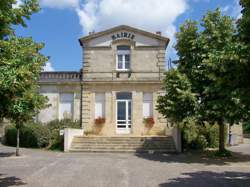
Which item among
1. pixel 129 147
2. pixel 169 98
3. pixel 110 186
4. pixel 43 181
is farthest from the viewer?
pixel 129 147

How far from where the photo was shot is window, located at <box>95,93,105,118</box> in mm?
24906

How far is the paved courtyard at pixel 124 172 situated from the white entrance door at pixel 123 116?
8579mm

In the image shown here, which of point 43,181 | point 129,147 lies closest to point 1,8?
point 43,181

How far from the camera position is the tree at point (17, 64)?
25.7 feet

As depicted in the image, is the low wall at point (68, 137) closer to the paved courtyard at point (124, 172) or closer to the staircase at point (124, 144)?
the staircase at point (124, 144)

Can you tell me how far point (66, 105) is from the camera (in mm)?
25406

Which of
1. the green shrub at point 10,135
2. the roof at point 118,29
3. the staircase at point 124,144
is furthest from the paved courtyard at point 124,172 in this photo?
the roof at point 118,29

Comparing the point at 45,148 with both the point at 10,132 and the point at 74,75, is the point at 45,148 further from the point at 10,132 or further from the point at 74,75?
the point at 74,75

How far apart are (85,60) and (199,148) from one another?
9883mm

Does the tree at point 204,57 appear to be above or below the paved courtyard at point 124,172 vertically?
above

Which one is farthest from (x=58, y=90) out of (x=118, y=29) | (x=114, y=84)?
(x=118, y=29)

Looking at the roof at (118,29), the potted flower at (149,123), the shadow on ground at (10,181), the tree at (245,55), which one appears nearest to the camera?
the tree at (245,55)

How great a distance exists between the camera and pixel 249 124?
26.9ft

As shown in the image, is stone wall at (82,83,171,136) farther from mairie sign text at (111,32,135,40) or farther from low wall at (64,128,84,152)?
low wall at (64,128,84,152)
